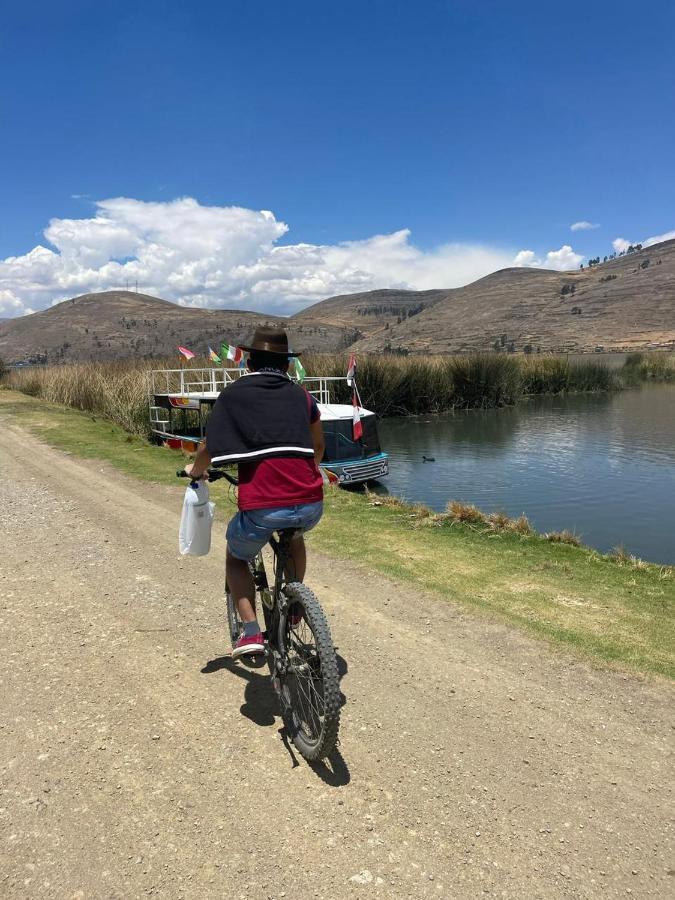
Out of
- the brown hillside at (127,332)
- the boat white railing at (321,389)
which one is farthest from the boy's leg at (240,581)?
the brown hillside at (127,332)

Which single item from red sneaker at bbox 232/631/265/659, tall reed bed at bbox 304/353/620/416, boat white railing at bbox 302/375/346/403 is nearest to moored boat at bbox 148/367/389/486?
boat white railing at bbox 302/375/346/403

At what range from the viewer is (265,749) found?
3.19 meters

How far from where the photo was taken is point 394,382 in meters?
35.2

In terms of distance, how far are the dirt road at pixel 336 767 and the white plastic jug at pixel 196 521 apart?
2.71 feet

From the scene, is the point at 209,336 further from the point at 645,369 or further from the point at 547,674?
the point at 547,674

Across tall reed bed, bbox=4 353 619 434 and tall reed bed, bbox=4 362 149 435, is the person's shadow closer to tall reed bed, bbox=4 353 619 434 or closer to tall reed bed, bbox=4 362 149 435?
tall reed bed, bbox=4 362 149 435

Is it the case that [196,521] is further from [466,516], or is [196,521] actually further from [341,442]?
[341,442]

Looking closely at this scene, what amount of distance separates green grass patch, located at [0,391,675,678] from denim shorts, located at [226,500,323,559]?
234 cm

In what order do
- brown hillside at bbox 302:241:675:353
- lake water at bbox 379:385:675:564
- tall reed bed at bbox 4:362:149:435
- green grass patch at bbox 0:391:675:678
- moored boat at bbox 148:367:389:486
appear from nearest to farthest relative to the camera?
green grass patch at bbox 0:391:675:678
lake water at bbox 379:385:675:564
moored boat at bbox 148:367:389:486
tall reed bed at bbox 4:362:149:435
brown hillside at bbox 302:241:675:353

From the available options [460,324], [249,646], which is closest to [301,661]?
[249,646]

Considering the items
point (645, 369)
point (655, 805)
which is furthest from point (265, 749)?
point (645, 369)

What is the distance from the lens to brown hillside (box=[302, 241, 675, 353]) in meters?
116

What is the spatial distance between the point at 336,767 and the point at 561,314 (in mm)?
148108

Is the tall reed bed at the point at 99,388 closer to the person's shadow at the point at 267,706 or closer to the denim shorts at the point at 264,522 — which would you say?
the person's shadow at the point at 267,706
